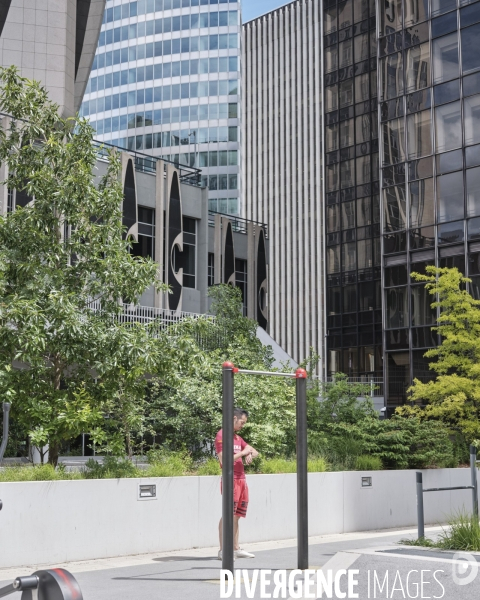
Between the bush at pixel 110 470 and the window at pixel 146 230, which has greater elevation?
the window at pixel 146 230

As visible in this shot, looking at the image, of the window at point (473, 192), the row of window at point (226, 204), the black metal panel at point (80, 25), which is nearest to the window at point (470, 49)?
the window at point (473, 192)

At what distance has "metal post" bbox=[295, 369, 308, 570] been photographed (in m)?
9.56

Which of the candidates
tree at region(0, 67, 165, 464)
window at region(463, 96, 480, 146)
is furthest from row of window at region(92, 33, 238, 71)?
tree at region(0, 67, 165, 464)

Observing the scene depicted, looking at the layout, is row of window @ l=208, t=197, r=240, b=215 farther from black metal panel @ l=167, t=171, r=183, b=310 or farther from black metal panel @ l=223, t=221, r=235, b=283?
black metal panel @ l=167, t=171, r=183, b=310

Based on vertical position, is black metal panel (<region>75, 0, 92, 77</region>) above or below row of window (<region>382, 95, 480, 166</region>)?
above

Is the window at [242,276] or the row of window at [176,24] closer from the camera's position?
the window at [242,276]

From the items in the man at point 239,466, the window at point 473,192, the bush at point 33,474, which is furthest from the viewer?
the window at point 473,192

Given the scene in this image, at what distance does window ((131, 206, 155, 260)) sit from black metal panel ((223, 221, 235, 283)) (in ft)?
18.9

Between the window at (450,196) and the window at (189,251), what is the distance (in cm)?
1214

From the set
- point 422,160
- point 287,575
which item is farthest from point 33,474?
point 422,160

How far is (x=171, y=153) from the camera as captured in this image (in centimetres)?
9406

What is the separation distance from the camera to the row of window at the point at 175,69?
9181 centimetres

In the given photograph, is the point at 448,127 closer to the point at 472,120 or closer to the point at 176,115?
the point at 472,120

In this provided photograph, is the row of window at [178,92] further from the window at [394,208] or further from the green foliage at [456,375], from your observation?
the green foliage at [456,375]
